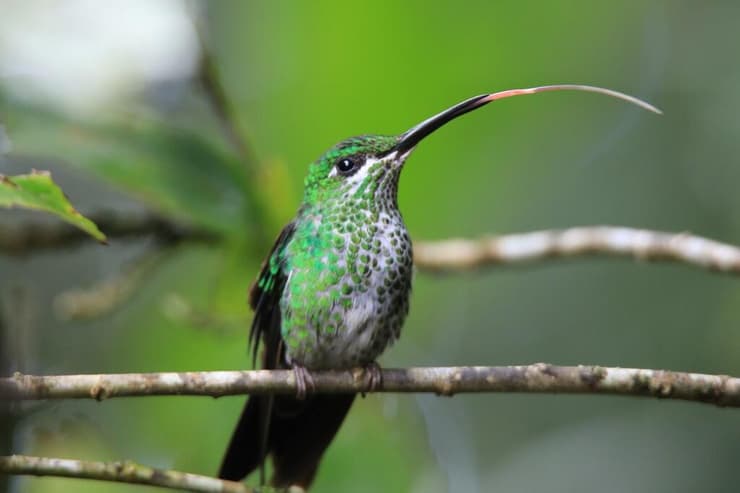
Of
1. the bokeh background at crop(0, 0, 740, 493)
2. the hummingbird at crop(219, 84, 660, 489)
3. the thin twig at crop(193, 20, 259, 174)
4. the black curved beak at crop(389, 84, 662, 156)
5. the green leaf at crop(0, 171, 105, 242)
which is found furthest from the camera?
the thin twig at crop(193, 20, 259, 174)

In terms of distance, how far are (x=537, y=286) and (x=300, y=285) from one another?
4.55m

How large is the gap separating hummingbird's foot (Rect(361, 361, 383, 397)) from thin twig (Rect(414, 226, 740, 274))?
1.19 meters

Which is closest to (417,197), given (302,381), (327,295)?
(327,295)

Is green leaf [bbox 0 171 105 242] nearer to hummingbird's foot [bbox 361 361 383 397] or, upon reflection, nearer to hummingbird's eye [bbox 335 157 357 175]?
hummingbird's foot [bbox 361 361 383 397]

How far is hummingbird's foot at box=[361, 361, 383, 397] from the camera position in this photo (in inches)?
108

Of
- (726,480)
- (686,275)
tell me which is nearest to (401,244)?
(726,480)

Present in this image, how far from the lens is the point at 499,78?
5055mm

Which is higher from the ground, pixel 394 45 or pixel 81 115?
pixel 394 45

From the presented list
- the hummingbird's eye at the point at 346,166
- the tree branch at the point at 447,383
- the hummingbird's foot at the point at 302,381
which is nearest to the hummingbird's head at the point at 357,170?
the hummingbird's eye at the point at 346,166

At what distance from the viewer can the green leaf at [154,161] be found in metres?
3.62

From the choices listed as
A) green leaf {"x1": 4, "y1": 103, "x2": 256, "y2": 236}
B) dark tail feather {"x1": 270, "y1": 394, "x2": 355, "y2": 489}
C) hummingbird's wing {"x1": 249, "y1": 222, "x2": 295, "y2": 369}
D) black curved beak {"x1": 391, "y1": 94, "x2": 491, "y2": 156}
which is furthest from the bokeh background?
black curved beak {"x1": 391, "y1": 94, "x2": 491, "y2": 156}

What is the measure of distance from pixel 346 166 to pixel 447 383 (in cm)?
106

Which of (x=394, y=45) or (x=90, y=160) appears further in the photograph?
(x=394, y=45)

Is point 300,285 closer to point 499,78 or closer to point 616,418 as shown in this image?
point 499,78
